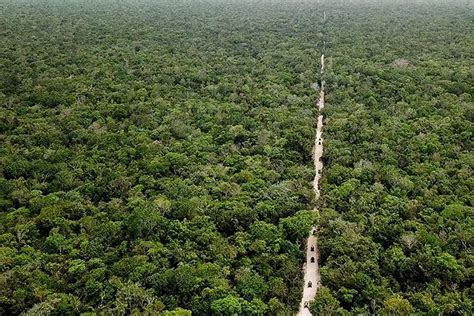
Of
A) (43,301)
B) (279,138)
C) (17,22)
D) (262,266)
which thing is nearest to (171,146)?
(279,138)

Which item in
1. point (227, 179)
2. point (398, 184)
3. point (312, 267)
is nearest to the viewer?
point (312, 267)

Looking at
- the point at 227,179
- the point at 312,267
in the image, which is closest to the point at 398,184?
the point at 312,267

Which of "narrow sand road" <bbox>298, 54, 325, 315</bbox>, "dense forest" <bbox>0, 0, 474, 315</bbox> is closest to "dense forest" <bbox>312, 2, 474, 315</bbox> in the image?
"dense forest" <bbox>0, 0, 474, 315</bbox>

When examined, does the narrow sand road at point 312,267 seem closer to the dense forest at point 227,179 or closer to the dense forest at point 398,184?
the dense forest at point 227,179

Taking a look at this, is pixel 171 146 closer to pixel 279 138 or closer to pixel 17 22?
pixel 279 138

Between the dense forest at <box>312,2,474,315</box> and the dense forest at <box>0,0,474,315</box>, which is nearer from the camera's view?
the dense forest at <box>0,0,474,315</box>

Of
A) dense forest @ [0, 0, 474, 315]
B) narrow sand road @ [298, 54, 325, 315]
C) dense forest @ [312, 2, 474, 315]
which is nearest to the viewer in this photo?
dense forest @ [0, 0, 474, 315]

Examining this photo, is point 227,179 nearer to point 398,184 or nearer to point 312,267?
Answer: point 312,267

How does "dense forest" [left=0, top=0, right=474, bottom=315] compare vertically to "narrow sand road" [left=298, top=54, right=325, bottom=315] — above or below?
above

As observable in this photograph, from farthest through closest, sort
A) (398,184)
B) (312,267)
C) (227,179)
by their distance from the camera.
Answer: (227,179)
(398,184)
(312,267)

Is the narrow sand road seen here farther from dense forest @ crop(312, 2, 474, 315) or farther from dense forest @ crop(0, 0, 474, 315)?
dense forest @ crop(312, 2, 474, 315)
